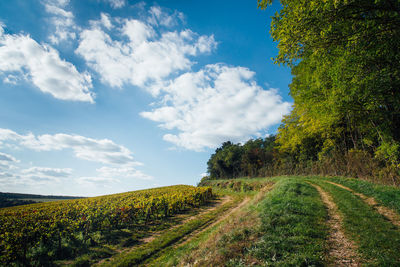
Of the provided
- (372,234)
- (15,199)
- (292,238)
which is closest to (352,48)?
(372,234)

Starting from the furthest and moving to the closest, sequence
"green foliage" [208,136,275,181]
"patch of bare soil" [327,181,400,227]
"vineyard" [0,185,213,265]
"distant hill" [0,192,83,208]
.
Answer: "green foliage" [208,136,275,181]
"distant hill" [0,192,83,208]
"vineyard" [0,185,213,265]
"patch of bare soil" [327,181,400,227]

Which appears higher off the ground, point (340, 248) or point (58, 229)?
point (340, 248)

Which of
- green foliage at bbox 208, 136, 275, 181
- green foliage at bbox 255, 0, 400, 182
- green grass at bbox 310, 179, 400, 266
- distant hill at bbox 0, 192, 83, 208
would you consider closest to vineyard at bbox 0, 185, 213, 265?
green grass at bbox 310, 179, 400, 266

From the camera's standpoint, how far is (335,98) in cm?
956

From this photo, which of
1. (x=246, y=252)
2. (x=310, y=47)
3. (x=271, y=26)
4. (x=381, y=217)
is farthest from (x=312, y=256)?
(x=271, y=26)

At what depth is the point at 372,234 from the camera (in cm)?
487

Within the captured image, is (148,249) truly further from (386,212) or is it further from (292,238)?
(386,212)

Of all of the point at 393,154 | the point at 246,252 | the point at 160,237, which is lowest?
the point at 160,237

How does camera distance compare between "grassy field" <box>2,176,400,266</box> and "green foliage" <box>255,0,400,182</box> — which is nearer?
"grassy field" <box>2,176,400,266</box>

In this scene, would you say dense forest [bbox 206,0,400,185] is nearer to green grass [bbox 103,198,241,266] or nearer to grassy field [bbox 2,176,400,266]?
grassy field [bbox 2,176,400,266]

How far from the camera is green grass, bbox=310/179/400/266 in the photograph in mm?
3697

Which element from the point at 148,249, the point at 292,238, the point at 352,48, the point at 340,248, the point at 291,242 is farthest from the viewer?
the point at 148,249

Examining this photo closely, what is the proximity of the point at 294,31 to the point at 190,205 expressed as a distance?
787 inches

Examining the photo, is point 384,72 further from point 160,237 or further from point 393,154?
point 160,237
